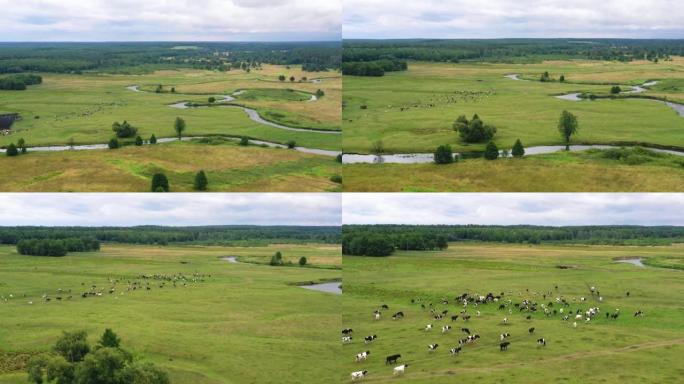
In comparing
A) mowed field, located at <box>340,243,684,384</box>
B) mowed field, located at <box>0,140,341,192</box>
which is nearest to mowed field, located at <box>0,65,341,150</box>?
mowed field, located at <box>0,140,341,192</box>

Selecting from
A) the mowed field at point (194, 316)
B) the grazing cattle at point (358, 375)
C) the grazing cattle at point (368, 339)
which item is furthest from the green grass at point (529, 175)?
the grazing cattle at point (358, 375)

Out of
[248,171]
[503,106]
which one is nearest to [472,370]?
[248,171]

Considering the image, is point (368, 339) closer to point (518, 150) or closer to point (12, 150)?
point (518, 150)

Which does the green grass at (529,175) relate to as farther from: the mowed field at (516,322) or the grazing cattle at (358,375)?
the grazing cattle at (358,375)

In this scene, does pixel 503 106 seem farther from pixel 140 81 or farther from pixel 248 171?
pixel 140 81

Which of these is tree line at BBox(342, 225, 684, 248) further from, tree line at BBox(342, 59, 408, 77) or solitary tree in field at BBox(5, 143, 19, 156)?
solitary tree in field at BBox(5, 143, 19, 156)

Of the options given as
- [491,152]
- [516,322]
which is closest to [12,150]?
[491,152]
